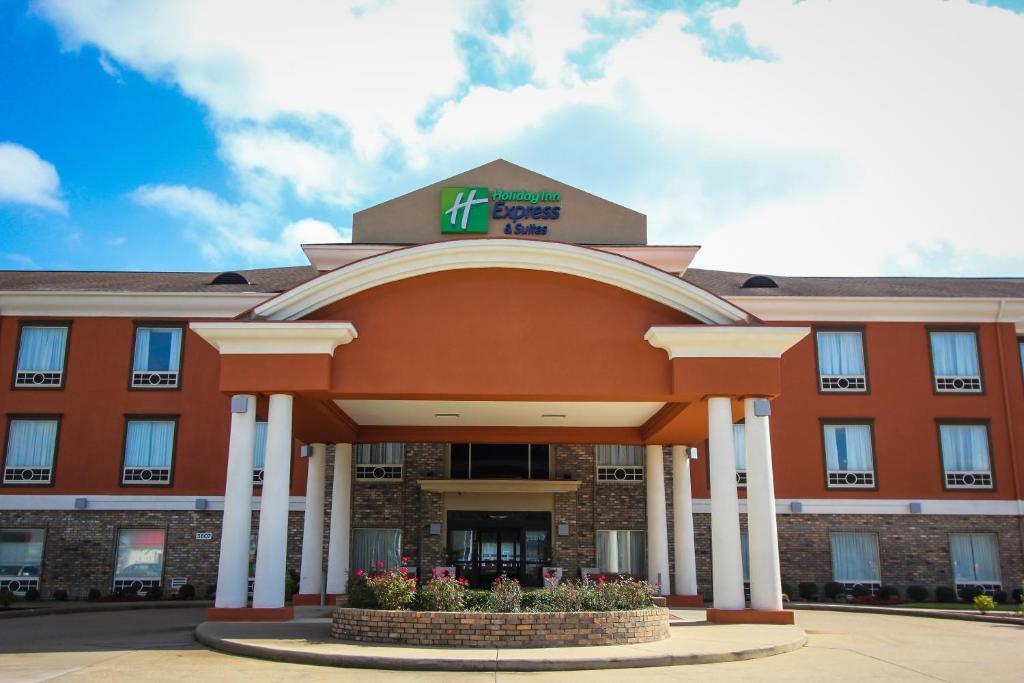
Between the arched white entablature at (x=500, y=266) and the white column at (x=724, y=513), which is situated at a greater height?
the arched white entablature at (x=500, y=266)

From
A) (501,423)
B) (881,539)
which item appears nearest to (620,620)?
(501,423)

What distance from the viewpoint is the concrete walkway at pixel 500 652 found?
39.1 feet

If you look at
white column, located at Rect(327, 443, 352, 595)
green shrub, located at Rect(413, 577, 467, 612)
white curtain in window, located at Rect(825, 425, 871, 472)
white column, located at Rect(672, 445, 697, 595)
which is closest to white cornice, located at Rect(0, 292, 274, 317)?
white column, located at Rect(327, 443, 352, 595)

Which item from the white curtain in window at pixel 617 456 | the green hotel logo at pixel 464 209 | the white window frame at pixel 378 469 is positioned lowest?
the white window frame at pixel 378 469

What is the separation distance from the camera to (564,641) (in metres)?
13.1

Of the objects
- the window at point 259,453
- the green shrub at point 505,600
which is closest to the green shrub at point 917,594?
the green shrub at point 505,600

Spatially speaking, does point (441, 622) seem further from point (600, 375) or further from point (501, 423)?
point (501, 423)

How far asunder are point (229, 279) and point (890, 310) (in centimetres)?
2161

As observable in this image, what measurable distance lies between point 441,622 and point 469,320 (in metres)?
6.39

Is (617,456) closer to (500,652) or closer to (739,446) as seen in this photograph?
(739,446)

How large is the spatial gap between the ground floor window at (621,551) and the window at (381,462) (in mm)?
6613

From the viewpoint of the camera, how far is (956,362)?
29.1 m

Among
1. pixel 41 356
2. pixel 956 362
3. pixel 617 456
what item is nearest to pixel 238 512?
pixel 617 456

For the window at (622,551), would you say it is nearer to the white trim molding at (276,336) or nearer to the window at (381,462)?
the window at (381,462)
